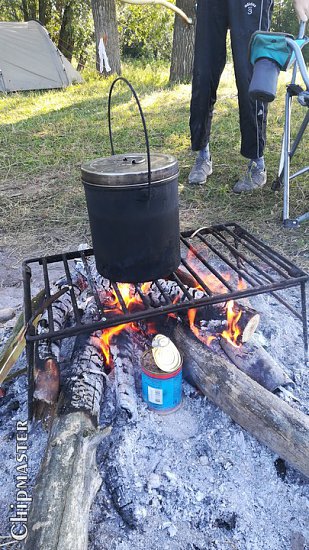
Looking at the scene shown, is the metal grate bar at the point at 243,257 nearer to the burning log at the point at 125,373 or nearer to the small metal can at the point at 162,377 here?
the small metal can at the point at 162,377

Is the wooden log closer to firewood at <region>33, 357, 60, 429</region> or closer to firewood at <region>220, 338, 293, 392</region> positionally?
firewood at <region>220, 338, 293, 392</region>

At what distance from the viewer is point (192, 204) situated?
3.75m

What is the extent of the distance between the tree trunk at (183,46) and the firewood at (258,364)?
281 inches

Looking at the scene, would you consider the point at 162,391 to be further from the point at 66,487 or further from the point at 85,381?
the point at 66,487

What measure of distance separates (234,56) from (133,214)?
8.14ft

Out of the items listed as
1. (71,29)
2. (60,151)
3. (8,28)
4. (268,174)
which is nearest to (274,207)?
(268,174)

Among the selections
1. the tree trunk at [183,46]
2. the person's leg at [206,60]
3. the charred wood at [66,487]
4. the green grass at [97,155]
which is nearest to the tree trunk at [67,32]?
the green grass at [97,155]

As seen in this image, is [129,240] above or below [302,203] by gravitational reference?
above

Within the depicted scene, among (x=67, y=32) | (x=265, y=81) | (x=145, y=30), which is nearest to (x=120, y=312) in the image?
(x=265, y=81)

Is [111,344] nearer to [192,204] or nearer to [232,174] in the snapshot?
[192,204]

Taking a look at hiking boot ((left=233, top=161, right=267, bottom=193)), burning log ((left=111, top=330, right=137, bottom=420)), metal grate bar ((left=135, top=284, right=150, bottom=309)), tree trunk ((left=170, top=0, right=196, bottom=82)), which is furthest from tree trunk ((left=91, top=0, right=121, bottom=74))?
burning log ((left=111, top=330, right=137, bottom=420))

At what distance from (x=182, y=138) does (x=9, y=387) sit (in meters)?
4.19

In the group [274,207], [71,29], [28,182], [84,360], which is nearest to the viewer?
[84,360]

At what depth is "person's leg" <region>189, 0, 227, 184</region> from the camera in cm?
336
